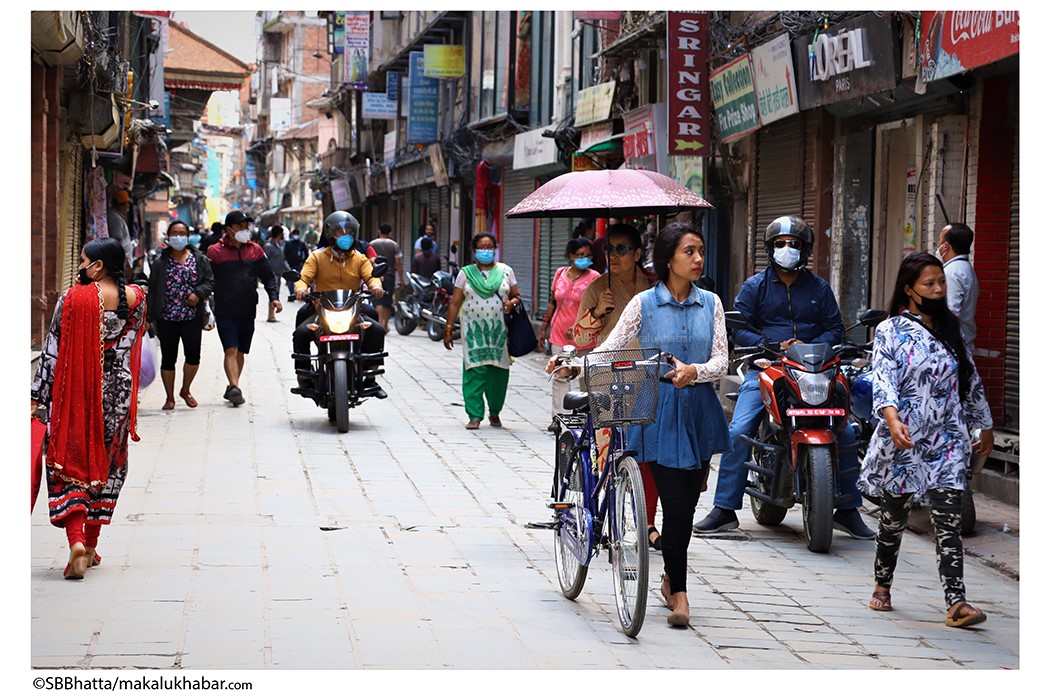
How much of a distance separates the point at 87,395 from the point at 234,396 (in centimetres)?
707

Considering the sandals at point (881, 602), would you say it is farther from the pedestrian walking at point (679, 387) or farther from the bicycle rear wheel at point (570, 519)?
the bicycle rear wheel at point (570, 519)

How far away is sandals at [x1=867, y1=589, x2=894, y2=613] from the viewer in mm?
6637

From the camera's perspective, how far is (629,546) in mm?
5824

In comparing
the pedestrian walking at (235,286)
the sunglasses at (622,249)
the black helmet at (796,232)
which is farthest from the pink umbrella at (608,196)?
the pedestrian walking at (235,286)

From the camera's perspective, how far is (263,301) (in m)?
34.6

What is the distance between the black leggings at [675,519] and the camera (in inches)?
242

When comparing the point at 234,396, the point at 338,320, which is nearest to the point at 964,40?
the point at 338,320

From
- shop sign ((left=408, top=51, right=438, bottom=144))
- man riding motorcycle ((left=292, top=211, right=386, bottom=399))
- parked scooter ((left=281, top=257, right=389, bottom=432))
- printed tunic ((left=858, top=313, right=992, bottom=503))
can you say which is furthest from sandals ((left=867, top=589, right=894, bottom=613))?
shop sign ((left=408, top=51, right=438, bottom=144))

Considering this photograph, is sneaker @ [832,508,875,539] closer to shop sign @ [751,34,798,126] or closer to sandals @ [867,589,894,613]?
sandals @ [867,589,894,613]

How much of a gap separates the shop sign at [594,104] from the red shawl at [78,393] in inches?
515

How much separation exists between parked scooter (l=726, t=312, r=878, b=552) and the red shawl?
3178 millimetres

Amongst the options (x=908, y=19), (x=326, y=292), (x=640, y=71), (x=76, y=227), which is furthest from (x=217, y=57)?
(x=908, y=19)
